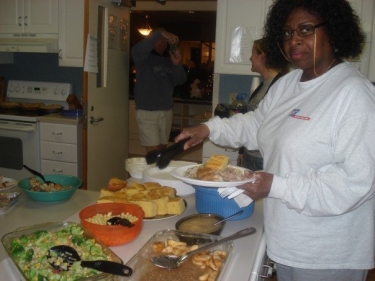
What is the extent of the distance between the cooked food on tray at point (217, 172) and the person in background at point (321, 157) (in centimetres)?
12

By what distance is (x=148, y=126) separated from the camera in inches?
161

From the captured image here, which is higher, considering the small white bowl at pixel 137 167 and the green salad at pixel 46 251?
the small white bowl at pixel 137 167

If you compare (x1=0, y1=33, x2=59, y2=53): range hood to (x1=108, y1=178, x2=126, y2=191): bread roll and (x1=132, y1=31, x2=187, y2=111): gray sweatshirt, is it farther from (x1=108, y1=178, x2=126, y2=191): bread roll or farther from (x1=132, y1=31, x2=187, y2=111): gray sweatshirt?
(x1=108, y1=178, x2=126, y2=191): bread roll

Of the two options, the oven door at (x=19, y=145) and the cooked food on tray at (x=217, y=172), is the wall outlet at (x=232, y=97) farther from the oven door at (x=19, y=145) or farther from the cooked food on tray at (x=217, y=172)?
the cooked food on tray at (x=217, y=172)

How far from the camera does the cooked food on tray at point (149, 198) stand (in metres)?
1.46

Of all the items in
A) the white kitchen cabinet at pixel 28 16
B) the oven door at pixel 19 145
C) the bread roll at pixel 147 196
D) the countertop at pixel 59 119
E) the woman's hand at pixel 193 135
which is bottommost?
the oven door at pixel 19 145

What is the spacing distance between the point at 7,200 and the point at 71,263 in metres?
0.66

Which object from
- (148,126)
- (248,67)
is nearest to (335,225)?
(248,67)

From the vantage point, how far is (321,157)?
118 centimetres

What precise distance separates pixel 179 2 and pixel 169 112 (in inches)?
139

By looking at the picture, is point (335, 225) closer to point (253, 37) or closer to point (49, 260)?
point (49, 260)

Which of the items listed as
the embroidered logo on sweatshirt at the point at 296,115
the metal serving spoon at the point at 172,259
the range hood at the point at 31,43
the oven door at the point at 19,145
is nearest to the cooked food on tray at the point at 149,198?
the metal serving spoon at the point at 172,259

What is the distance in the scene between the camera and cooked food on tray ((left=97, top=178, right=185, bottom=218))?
1460 mm

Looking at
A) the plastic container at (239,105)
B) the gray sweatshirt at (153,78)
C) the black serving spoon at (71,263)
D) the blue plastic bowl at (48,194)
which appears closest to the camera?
the black serving spoon at (71,263)
